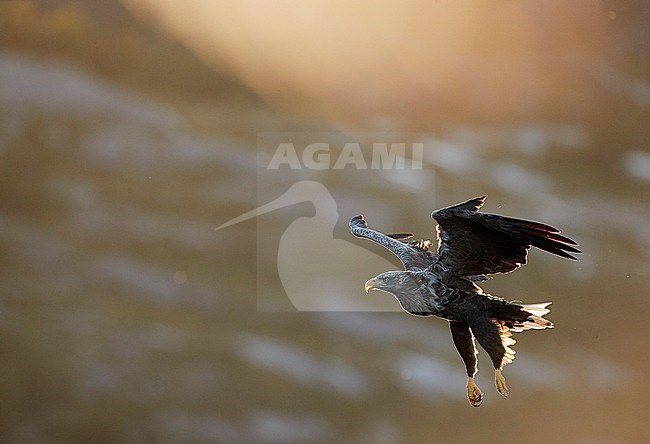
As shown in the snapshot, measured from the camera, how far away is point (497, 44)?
312 cm

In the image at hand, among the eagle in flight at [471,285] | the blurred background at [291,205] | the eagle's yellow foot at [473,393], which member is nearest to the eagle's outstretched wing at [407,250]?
the eagle in flight at [471,285]

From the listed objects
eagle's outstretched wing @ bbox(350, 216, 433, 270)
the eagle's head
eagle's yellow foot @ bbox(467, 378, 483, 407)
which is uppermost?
eagle's outstretched wing @ bbox(350, 216, 433, 270)

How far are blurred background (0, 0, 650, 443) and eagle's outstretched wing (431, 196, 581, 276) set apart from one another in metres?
1.14

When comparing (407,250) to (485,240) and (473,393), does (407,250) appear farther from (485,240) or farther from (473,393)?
(473,393)

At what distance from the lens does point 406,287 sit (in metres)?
1.97

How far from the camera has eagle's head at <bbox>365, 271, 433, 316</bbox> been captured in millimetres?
1972

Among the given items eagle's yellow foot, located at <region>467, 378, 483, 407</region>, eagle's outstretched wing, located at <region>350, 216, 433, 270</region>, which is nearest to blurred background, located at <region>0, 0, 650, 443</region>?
eagle's outstretched wing, located at <region>350, 216, 433, 270</region>

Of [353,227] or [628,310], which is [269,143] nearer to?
[353,227]

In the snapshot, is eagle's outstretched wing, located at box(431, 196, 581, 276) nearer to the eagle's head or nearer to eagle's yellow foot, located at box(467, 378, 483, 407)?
the eagle's head

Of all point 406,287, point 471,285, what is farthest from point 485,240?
point 406,287

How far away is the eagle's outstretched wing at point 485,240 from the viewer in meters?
1.81

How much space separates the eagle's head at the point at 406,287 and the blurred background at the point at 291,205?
1.10 meters

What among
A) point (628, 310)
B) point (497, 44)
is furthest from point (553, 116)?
point (628, 310)

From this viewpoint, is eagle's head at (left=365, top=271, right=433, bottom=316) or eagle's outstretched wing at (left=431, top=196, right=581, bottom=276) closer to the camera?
eagle's outstretched wing at (left=431, top=196, right=581, bottom=276)
